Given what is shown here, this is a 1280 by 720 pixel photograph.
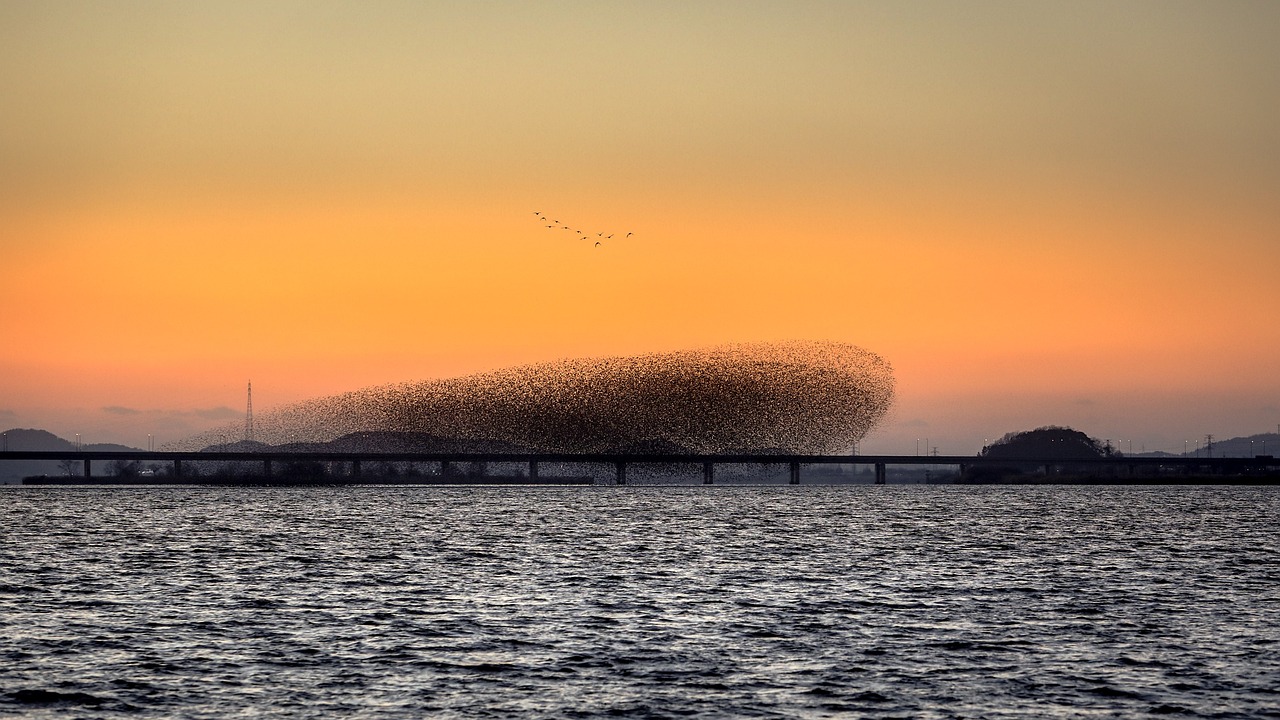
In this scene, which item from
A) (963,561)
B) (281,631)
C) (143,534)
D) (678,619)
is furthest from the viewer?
(143,534)

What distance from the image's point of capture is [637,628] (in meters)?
50.3

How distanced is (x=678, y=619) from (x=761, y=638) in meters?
5.84

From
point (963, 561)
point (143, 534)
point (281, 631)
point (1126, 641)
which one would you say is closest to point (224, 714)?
point (281, 631)

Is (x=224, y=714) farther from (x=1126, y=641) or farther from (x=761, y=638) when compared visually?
(x=1126, y=641)

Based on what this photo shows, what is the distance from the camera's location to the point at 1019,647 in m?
45.6

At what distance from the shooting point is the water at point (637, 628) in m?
36.6

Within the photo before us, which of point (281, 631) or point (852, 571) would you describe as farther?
point (852, 571)

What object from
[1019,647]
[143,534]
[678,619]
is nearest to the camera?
[1019,647]

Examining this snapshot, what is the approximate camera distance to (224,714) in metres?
34.5

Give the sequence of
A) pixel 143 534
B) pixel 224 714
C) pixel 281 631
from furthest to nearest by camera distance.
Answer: pixel 143 534
pixel 281 631
pixel 224 714

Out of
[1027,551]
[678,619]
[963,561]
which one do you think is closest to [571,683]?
[678,619]

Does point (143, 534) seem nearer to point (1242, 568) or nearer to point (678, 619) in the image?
point (678, 619)

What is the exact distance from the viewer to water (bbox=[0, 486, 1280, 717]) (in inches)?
1442

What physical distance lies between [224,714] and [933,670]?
1977 centimetres
